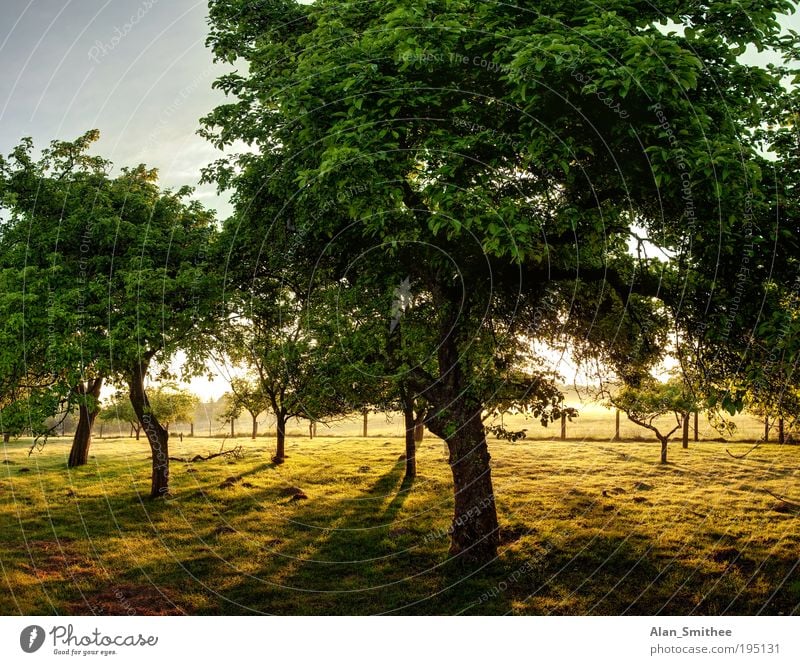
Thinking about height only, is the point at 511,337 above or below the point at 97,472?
above

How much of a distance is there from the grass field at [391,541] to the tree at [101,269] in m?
5.17

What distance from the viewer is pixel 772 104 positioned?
601 inches

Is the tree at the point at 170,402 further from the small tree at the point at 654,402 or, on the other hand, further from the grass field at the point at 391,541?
the small tree at the point at 654,402

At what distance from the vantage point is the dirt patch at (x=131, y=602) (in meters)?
15.0

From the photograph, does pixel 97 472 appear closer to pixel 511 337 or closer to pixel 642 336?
pixel 511 337

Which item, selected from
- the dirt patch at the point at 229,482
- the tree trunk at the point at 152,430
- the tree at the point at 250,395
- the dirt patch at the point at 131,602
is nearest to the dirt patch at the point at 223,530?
the tree trunk at the point at 152,430

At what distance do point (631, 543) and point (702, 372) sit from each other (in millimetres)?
7216

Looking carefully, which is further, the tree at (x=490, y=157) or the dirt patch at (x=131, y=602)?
the dirt patch at (x=131, y=602)

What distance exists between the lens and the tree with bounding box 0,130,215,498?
1811 centimetres

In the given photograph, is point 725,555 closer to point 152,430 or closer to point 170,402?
point 152,430

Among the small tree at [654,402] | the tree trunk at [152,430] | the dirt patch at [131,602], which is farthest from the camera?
the small tree at [654,402]

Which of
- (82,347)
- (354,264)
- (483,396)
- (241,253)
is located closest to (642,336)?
(483,396)

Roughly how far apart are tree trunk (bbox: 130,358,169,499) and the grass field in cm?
105
